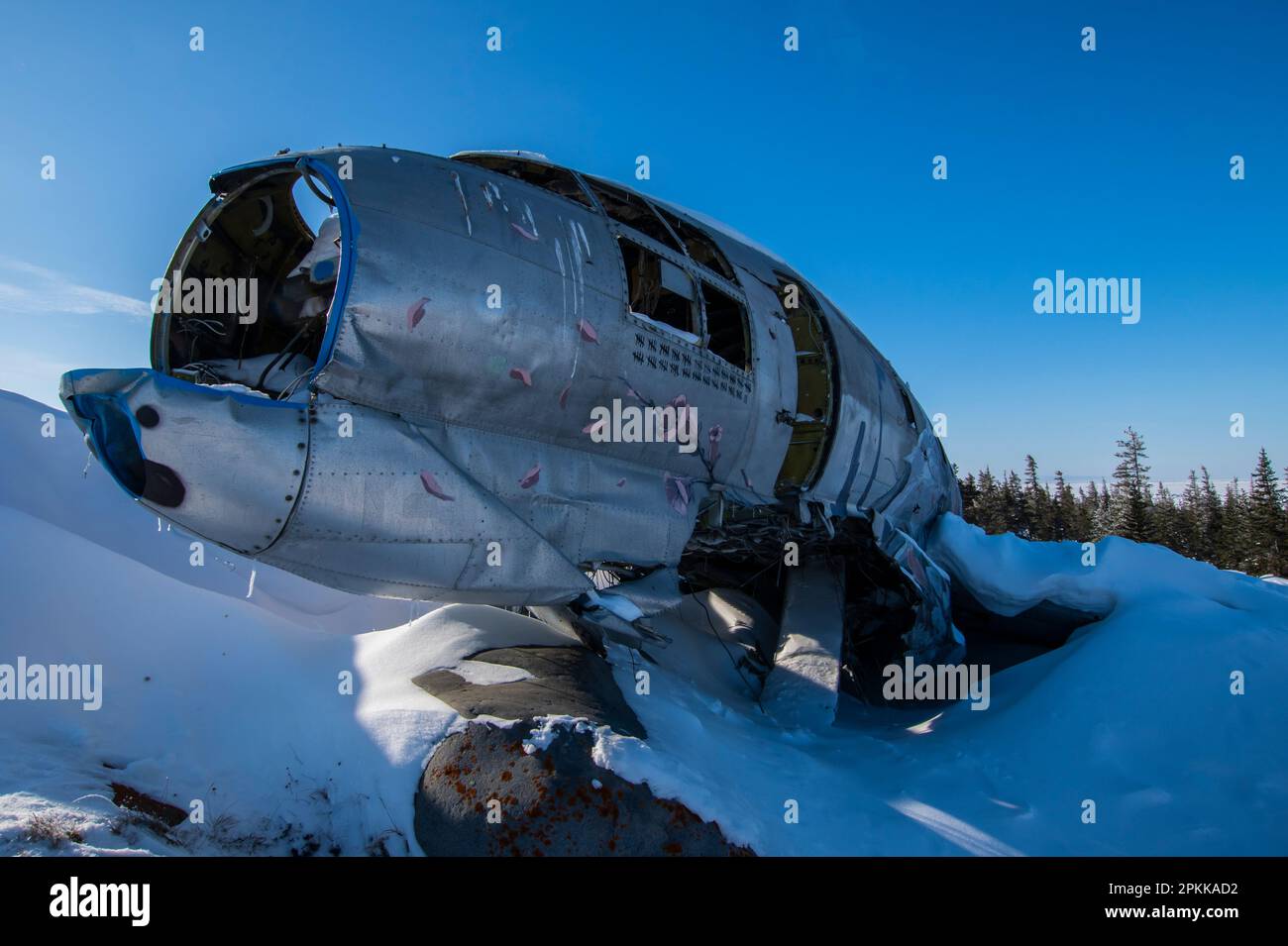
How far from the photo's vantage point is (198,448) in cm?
408

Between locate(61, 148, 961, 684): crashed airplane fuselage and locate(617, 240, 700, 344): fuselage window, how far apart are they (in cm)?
3

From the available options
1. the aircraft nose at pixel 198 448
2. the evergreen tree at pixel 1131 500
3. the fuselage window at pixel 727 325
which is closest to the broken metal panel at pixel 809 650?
the fuselage window at pixel 727 325

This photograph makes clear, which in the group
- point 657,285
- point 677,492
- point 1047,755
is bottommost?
point 1047,755

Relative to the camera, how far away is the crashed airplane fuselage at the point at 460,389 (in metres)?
4.27

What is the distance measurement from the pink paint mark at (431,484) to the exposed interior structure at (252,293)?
4.69ft

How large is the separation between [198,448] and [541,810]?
2991 mm

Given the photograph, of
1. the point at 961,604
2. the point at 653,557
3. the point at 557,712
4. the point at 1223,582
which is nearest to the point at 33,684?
the point at 557,712

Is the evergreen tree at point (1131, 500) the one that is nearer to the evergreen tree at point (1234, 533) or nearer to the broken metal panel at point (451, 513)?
the evergreen tree at point (1234, 533)

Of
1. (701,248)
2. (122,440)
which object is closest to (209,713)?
(122,440)

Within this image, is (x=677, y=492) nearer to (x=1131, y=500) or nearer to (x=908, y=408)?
(x=908, y=408)

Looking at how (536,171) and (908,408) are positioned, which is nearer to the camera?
(536,171)

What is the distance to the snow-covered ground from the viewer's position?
179 inches

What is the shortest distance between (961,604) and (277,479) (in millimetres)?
11009

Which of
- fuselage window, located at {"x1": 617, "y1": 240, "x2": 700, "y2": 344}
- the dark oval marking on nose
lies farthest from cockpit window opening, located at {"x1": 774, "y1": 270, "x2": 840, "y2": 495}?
the dark oval marking on nose
